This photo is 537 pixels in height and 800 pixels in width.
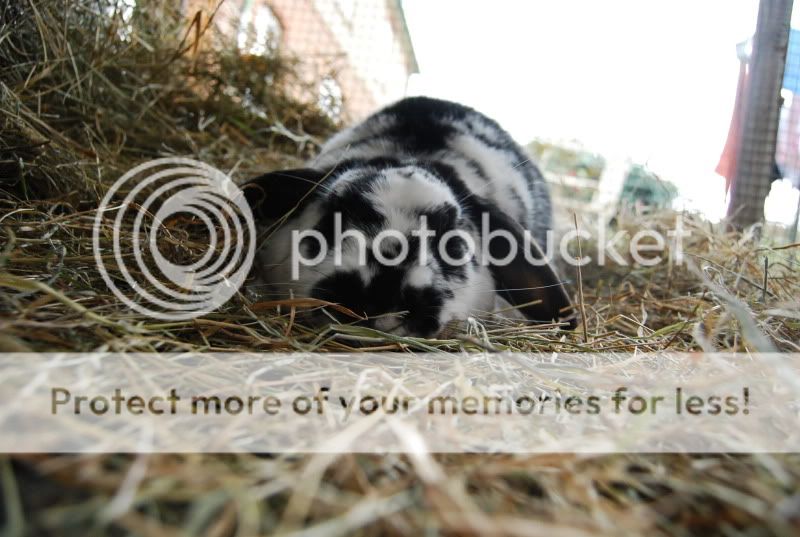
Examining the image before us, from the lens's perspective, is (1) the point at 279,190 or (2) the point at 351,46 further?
(2) the point at 351,46

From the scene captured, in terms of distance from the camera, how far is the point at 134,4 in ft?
8.16

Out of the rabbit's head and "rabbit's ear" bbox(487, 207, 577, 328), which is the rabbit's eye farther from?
"rabbit's ear" bbox(487, 207, 577, 328)

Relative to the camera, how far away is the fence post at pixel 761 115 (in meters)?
2.73

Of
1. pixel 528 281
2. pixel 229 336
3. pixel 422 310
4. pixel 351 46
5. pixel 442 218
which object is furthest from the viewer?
pixel 351 46

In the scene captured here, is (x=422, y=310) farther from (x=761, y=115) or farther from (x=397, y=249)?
(x=761, y=115)

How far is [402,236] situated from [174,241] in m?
0.57

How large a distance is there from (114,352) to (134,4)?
2.17 meters

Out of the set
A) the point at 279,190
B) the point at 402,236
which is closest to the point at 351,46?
the point at 279,190

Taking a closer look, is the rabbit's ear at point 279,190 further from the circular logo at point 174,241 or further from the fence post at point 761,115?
the fence post at point 761,115

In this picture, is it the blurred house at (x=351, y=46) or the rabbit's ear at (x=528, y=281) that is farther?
the blurred house at (x=351, y=46)

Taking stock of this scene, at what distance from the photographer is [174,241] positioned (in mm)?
1410

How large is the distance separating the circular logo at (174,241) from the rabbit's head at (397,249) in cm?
10

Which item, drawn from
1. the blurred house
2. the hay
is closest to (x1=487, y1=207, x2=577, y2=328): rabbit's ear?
the hay

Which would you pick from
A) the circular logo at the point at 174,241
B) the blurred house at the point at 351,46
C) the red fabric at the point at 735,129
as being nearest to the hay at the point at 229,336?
the circular logo at the point at 174,241
